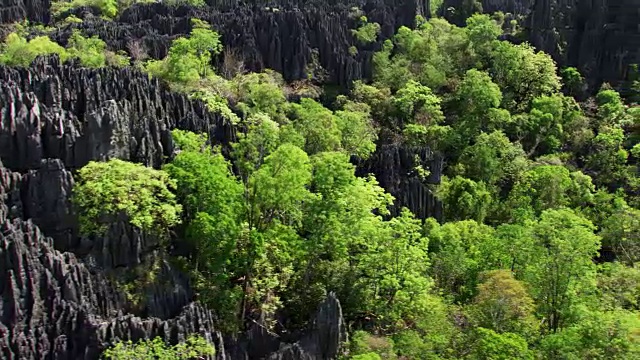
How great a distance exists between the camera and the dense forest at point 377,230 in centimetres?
2817

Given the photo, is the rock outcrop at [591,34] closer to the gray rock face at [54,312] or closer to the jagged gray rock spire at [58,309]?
the jagged gray rock spire at [58,309]

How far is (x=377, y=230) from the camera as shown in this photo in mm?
31188

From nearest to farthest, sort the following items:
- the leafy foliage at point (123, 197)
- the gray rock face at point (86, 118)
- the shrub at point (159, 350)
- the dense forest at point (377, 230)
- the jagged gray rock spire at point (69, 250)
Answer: the shrub at point (159, 350)
the jagged gray rock spire at point (69, 250)
the leafy foliage at point (123, 197)
the dense forest at point (377, 230)
the gray rock face at point (86, 118)

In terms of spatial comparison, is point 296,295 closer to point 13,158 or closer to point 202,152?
point 202,152

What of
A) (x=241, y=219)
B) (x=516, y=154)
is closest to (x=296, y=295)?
(x=241, y=219)

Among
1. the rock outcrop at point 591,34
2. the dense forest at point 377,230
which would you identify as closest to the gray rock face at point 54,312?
the dense forest at point 377,230

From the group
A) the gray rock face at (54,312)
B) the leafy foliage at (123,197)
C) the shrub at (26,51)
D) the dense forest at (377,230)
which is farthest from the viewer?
the shrub at (26,51)

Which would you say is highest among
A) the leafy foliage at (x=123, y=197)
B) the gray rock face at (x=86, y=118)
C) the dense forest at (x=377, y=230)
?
the gray rock face at (x=86, y=118)

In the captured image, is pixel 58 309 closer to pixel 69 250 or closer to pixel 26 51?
pixel 69 250

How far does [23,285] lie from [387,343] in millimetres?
13739

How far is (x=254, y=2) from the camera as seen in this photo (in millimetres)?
90438

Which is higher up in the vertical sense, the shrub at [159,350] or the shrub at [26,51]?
the shrub at [26,51]

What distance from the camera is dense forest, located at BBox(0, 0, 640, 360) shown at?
28172mm

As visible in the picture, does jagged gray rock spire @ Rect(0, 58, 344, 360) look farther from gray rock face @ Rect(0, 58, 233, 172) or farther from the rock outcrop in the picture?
the rock outcrop
